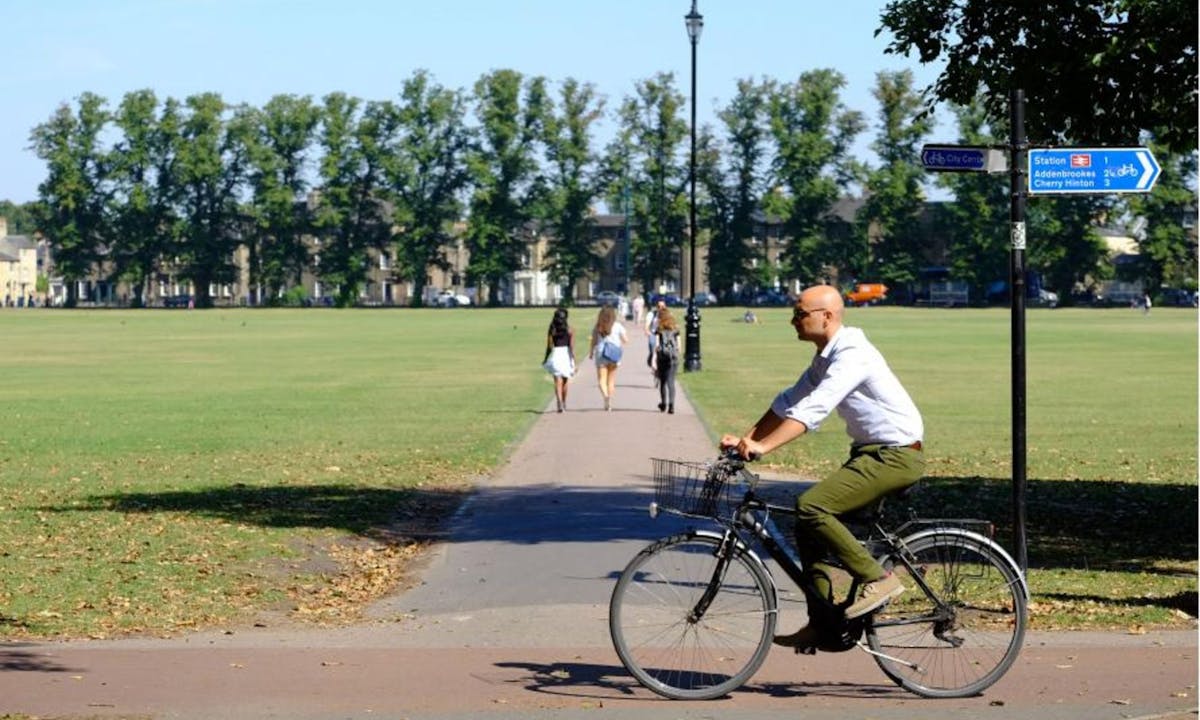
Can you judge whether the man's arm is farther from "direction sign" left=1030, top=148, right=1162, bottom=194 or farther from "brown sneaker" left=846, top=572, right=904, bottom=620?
"direction sign" left=1030, top=148, right=1162, bottom=194

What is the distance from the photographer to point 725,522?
25.9 feet

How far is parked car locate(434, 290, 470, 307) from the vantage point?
554 feet

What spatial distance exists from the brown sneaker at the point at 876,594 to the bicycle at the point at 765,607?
0.07m

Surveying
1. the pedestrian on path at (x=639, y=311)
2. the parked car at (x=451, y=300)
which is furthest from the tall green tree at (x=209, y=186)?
the pedestrian on path at (x=639, y=311)

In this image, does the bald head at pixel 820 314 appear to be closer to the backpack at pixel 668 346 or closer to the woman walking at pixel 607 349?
the backpack at pixel 668 346

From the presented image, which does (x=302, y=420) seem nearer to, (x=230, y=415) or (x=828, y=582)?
(x=230, y=415)

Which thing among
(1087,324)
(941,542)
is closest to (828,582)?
(941,542)

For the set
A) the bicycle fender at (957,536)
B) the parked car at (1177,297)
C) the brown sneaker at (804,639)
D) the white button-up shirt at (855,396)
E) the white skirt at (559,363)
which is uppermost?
the white button-up shirt at (855,396)

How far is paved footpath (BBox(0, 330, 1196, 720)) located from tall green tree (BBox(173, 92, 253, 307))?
464 ft

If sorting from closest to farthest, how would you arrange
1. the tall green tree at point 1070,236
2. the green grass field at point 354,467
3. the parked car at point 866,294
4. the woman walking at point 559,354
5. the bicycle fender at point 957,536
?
the bicycle fender at point 957,536 < the green grass field at point 354,467 < the woman walking at point 559,354 < the tall green tree at point 1070,236 < the parked car at point 866,294

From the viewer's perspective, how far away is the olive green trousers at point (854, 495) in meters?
7.79

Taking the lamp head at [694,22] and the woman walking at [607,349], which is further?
the lamp head at [694,22]

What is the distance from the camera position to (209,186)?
152125 mm

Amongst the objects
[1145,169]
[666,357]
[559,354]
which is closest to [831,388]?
[1145,169]
